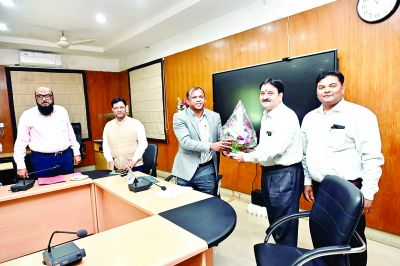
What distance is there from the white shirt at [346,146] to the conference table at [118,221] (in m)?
0.76

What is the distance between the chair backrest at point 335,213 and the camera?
1125 millimetres

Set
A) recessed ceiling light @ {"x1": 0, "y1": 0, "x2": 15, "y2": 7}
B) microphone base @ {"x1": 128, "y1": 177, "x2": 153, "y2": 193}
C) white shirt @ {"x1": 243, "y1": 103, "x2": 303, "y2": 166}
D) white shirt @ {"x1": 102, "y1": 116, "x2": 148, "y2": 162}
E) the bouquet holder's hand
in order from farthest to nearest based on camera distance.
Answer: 1. recessed ceiling light @ {"x1": 0, "y1": 0, "x2": 15, "y2": 7}
2. white shirt @ {"x1": 102, "y1": 116, "x2": 148, "y2": 162}
3. the bouquet holder's hand
4. microphone base @ {"x1": 128, "y1": 177, "x2": 153, "y2": 193}
5. white shirt @ {"x1": 243, "y1": 103, "x2": 303, "y2": 166}

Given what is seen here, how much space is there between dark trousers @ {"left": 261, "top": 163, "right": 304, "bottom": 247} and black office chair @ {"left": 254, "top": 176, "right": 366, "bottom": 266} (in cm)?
31

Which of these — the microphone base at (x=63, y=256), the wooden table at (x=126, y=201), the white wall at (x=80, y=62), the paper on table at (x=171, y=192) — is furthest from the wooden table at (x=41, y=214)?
the white wall at (x=80, y=62)

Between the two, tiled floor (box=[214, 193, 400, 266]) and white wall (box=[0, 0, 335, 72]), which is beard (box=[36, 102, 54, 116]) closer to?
tiled floor (box=[214, 193, 400, 266])

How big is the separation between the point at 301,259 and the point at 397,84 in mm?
1961

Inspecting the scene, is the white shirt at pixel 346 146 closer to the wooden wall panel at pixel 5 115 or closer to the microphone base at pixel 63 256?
the microphone base at pixel 63 256

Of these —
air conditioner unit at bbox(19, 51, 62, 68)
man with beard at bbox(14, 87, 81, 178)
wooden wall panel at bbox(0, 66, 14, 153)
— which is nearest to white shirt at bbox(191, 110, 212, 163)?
man with beard at bbox(14, 87, 81, 178)

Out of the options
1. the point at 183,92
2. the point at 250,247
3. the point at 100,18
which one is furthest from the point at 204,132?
the point at 100,18

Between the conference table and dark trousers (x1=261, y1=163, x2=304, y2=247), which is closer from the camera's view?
the conference table

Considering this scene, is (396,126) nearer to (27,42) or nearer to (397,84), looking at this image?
(397,84)

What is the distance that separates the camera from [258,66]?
9.90 ft

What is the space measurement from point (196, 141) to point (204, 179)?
371 mm

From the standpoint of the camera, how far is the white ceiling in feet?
11.2
